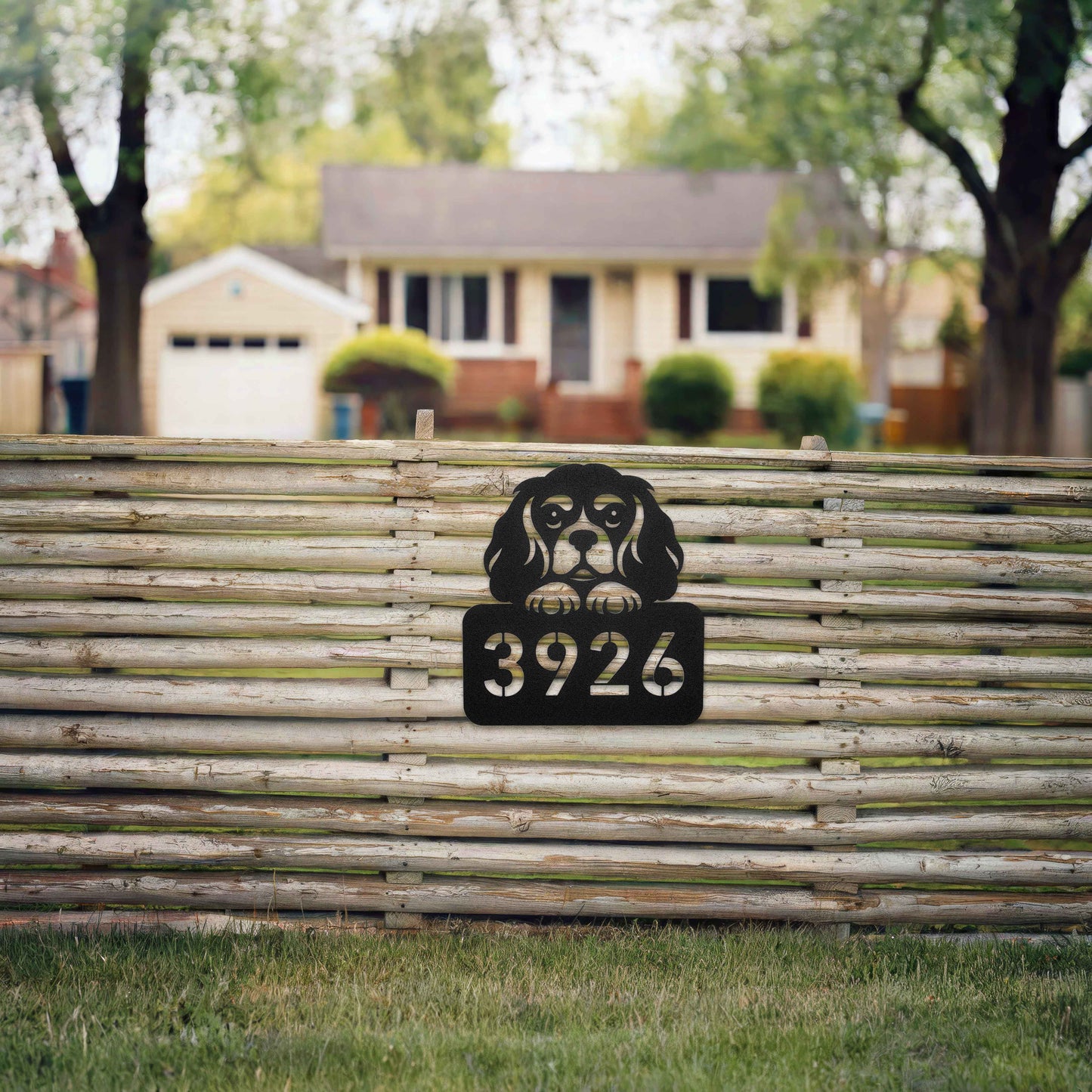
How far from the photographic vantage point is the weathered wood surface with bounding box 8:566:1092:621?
4.41 meters

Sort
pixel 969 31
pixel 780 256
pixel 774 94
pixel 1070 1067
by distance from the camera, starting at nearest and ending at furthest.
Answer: pixel 1070 1067, pixel 969 31, pixel 774 94, pixel 780 256

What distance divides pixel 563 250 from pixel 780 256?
454cm

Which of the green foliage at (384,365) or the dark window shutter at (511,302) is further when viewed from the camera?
the dark window shutter at (511,302)

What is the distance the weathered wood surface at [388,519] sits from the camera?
442 centimetres

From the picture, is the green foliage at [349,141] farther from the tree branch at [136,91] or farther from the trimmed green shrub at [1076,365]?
the trimmed green shrub at [1076,365]

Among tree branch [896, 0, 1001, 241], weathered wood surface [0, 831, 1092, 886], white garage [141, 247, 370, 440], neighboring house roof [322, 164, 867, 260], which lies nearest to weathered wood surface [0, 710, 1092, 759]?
weathered wood surface [0, 831, 1092, 886]

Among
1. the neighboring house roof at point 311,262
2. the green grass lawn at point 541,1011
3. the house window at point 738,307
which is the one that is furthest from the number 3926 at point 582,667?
the neighboring house roof at point 311,262

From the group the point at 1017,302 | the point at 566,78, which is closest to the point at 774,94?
the point at 566,78

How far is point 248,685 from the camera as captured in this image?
4449mm

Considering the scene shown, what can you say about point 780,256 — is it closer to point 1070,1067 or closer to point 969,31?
point 969,31

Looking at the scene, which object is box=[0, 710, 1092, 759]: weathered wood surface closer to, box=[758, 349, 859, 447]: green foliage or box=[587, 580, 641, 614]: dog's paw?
box=[587, 580, 641, 614]: dog's paw

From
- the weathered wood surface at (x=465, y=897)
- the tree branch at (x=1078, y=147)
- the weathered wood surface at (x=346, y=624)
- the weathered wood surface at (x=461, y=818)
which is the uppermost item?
the tree branch at (x=1078, y=147)

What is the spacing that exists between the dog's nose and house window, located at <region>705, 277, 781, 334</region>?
19319 millimetres

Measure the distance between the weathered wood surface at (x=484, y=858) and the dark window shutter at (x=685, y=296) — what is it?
18980 millimetres
